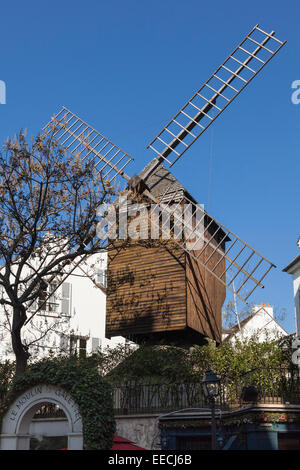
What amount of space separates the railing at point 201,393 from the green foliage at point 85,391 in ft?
17.5

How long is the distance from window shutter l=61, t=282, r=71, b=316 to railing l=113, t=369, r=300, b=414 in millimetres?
11523

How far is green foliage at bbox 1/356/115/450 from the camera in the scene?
11.7 m

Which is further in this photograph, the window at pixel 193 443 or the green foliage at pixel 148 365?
the green foliage at pixel 148 365

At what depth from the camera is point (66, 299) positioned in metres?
29.3

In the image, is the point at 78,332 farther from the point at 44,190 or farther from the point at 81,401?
the point at 81,401

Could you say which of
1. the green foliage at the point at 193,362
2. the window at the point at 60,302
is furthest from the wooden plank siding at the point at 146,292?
the window at the point at 60,302

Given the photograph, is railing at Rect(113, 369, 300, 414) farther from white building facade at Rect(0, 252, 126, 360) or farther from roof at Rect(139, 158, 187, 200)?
white building facade at Rect(0, 252, 126, 360)

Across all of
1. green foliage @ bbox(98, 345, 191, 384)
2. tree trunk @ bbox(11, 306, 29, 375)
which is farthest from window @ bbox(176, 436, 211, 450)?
tree trunk @ bbox(11, 306, 29, 375)

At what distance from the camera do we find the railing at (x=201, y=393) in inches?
664

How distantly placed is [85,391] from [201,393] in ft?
20.7

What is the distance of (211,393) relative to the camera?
12117 millimetres

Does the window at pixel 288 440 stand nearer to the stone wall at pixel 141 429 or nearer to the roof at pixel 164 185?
the stone wall at pixel 141 429

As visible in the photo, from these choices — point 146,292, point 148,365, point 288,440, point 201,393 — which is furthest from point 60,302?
point 288,440

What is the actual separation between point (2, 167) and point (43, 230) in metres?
2.40
